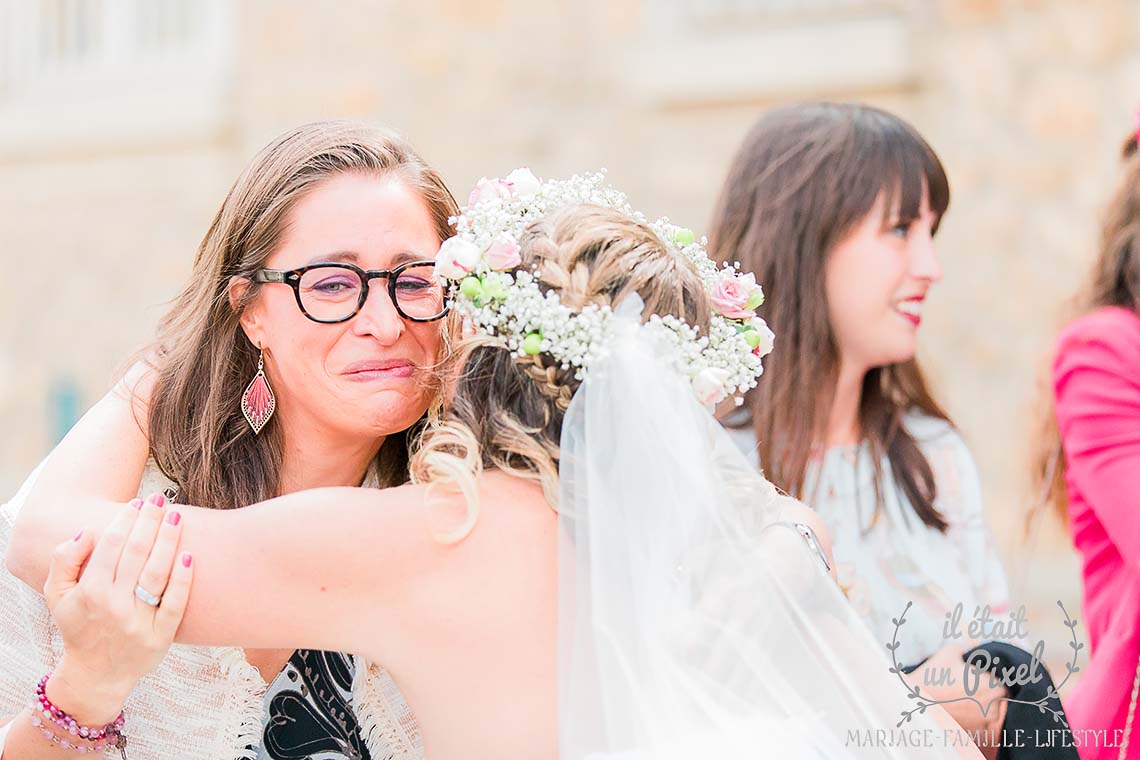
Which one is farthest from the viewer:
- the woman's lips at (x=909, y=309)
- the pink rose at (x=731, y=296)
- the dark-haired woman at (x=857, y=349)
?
the woman's lips at (x=909, y=309)

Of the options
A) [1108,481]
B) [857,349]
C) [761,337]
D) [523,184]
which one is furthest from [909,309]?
[523,184]

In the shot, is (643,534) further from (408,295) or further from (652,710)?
(408,295)

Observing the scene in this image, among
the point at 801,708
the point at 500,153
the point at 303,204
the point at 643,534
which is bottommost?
the point at 500,153

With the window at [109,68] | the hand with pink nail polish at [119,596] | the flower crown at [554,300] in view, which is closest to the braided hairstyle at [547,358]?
the flower crown at [554,300]

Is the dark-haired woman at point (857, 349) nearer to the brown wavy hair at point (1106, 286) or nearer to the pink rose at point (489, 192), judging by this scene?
the brown wavy hair at point (1106, 286)

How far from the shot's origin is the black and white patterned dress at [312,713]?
2754mm

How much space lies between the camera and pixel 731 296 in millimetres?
2510

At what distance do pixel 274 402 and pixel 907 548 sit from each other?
5.05 feet

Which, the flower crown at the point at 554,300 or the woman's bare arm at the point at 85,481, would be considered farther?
the woman's bare arm at the point at 85,481

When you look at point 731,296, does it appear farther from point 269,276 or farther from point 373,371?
point 269,276

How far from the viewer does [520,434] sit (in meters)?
2.27

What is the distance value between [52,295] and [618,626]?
8398 millimetres

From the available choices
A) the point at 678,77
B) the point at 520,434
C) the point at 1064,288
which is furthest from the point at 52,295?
the point at 520,434

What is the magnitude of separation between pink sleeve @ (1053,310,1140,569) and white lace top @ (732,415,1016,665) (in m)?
0.30
